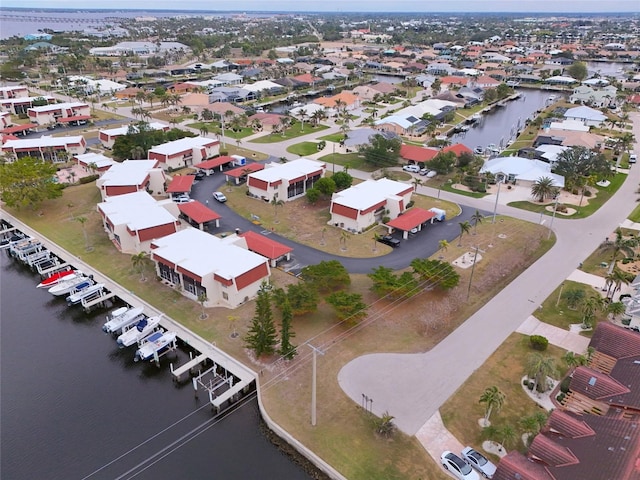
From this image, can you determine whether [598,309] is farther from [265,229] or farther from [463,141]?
[463,141]

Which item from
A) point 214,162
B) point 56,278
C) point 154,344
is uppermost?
point 214,162

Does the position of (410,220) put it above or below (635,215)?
above

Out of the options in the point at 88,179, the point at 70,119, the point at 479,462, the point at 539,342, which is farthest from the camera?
the point at 70,119

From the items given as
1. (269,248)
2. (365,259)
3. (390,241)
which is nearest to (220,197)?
(269,248)

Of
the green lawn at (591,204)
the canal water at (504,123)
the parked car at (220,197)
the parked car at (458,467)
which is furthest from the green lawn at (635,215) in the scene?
the parked car at (220,197)

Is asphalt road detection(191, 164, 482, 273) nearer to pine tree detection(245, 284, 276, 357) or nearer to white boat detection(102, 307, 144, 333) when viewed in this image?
pine tree detection(245, 284, 276, 357)

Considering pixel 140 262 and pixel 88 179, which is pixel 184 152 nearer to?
pixel 88 179

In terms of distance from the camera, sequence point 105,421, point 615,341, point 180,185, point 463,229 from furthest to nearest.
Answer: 1. point 180,185
2. point 463,229
3. point 615,341
4. point 105,421
